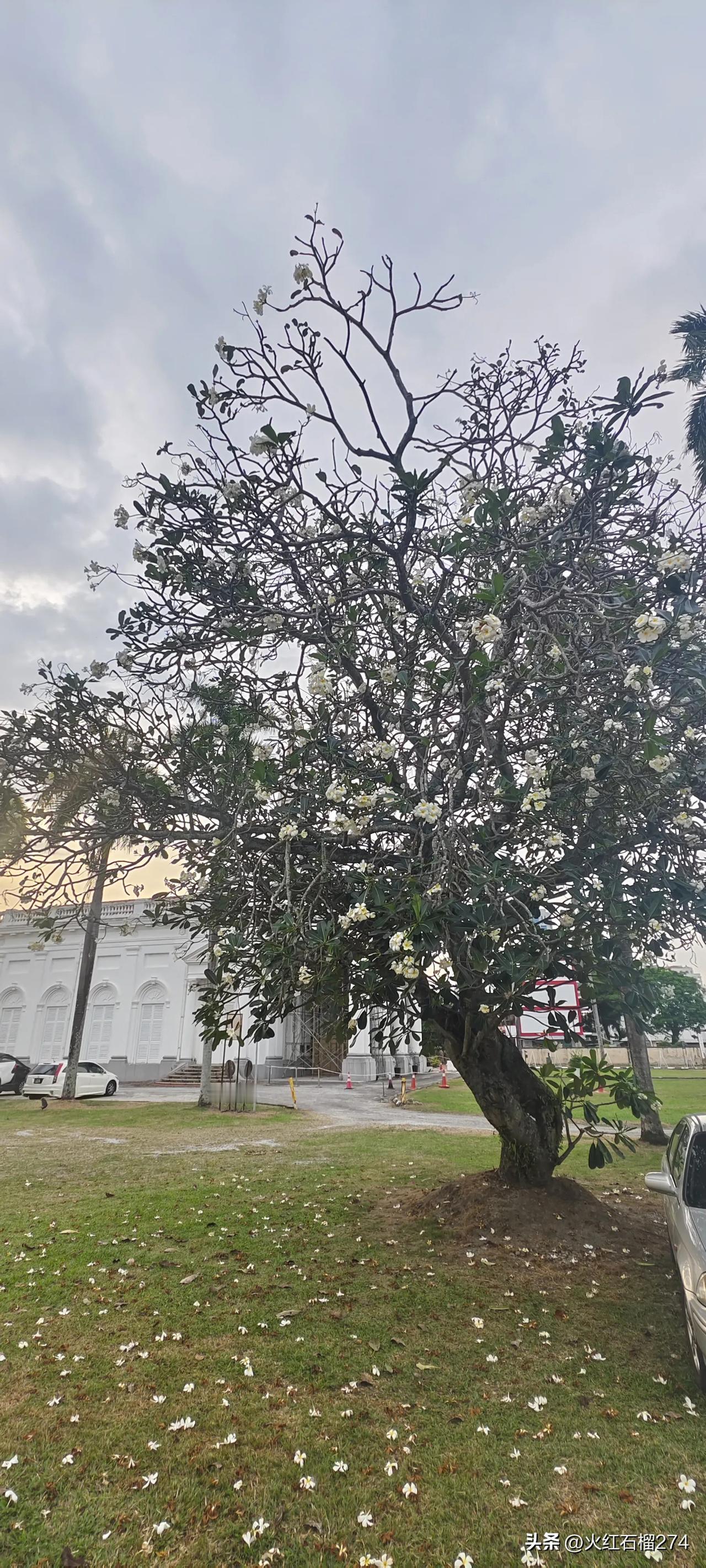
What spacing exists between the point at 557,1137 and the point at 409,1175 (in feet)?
11.0

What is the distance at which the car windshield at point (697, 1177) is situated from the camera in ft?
14.8

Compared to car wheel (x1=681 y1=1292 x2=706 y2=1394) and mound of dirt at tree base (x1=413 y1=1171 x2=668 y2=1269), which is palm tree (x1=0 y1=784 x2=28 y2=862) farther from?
car wheel (x1=681 y1=1292 x2=706 y2=1394)

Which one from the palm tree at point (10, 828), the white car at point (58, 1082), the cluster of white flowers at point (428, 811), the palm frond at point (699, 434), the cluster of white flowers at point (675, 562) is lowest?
the white car at point (58, 1082)

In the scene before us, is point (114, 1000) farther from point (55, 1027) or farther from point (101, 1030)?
point (55, 1027)

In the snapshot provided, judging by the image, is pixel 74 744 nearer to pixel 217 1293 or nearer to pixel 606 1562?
pixel 217 1293

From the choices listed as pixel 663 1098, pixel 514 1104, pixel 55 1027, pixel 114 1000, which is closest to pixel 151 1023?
pixel 114 1000

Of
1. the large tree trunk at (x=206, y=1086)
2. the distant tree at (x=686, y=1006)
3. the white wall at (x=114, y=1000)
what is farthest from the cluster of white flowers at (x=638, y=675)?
the distant tree at (x=686, y=1006)

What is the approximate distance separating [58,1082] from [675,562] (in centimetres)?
2524

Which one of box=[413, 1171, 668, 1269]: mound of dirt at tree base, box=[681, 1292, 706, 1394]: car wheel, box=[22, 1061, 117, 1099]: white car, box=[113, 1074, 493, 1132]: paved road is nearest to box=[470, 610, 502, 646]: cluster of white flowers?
box=[681, 1292, 706, 1394]: car wheel

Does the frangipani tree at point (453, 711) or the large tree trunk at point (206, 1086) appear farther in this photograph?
the large tree trunk at point (206, 1086)

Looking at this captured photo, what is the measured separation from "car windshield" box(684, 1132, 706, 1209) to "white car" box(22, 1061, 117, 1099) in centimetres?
2227

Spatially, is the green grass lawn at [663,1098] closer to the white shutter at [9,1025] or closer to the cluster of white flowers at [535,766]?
the cluster of white flowers at [535,766]

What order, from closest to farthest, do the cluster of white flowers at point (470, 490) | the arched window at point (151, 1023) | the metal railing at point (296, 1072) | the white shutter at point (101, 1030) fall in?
the cluster of white flowers at point (470, 490) → the metal railing at point (296, 1072) → the arched window at point (151, 1023) → the white shutter at point (101, 1030)

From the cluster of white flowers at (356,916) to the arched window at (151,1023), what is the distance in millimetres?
31374
